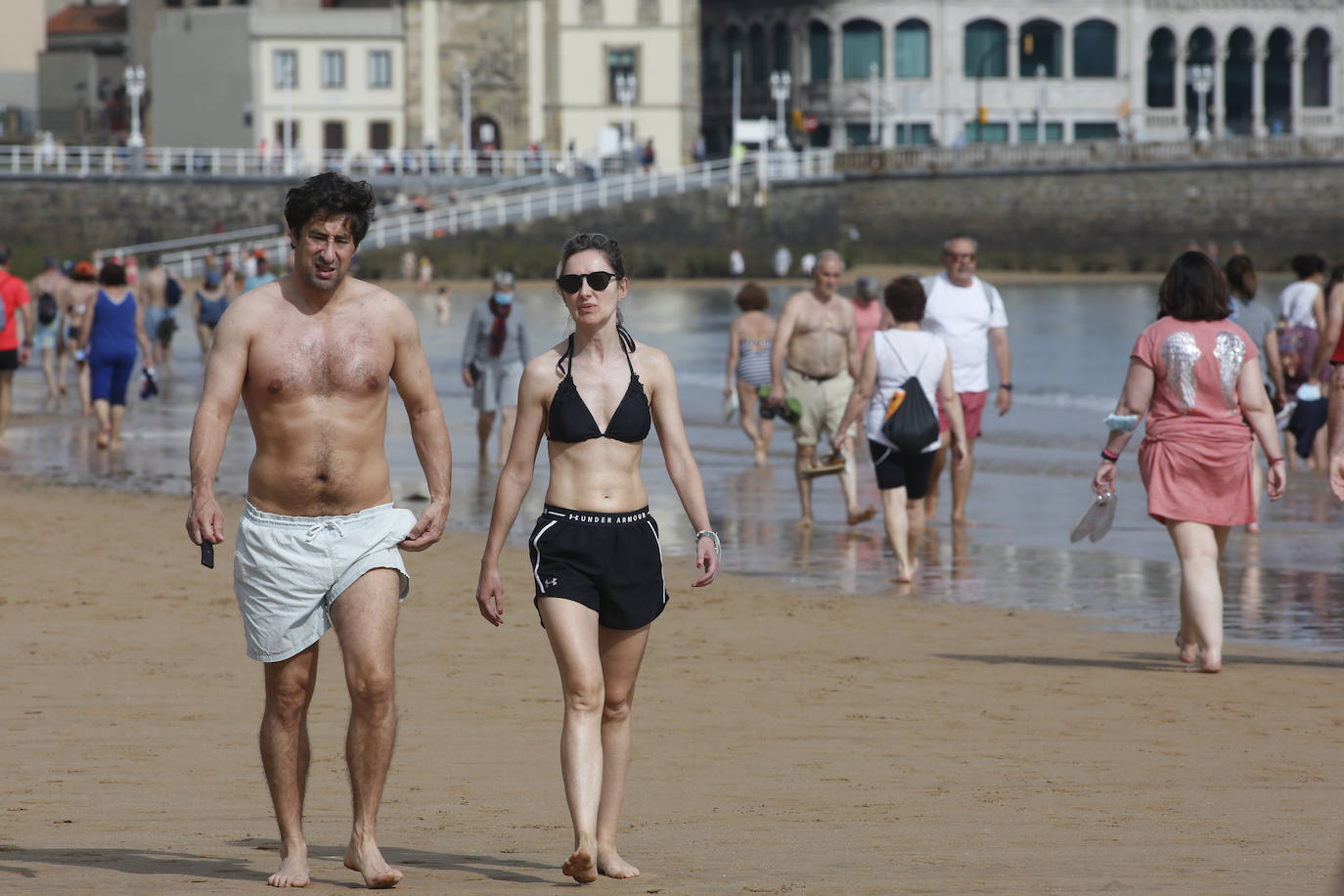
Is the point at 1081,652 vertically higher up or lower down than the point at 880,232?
lower down

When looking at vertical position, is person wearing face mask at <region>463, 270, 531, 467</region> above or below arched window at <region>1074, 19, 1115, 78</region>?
below

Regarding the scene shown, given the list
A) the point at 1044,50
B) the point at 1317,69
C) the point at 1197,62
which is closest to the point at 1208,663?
the point at 1044,50

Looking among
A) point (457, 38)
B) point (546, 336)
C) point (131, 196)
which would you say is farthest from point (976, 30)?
point (546, 336)

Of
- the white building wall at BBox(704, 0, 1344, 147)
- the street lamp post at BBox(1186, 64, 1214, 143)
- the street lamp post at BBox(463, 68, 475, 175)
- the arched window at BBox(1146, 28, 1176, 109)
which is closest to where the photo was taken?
the street lamp post at BBox(463, 68, 475, 175)

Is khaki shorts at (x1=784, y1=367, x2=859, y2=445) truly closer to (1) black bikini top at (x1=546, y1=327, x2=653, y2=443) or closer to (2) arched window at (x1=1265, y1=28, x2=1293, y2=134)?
(1) black bikini top at (x1=546, y1=327, x2=653, y2=443)

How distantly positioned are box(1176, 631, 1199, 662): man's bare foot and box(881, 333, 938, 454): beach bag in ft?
7.15

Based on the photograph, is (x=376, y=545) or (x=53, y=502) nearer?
(x=376, y=545)

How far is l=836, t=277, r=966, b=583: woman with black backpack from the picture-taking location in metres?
9.94

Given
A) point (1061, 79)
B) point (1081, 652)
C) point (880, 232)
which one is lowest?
point (1081, 652)

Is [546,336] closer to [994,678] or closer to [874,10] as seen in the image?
[994,678]

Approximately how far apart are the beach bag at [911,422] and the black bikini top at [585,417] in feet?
16.5

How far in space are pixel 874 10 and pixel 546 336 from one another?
4135 centimetres

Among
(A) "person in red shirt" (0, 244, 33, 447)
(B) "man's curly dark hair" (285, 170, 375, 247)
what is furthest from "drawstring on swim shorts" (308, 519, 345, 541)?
(A) "person in red shirt" (0, 244, 33, 447)

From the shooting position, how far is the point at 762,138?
204 feet
